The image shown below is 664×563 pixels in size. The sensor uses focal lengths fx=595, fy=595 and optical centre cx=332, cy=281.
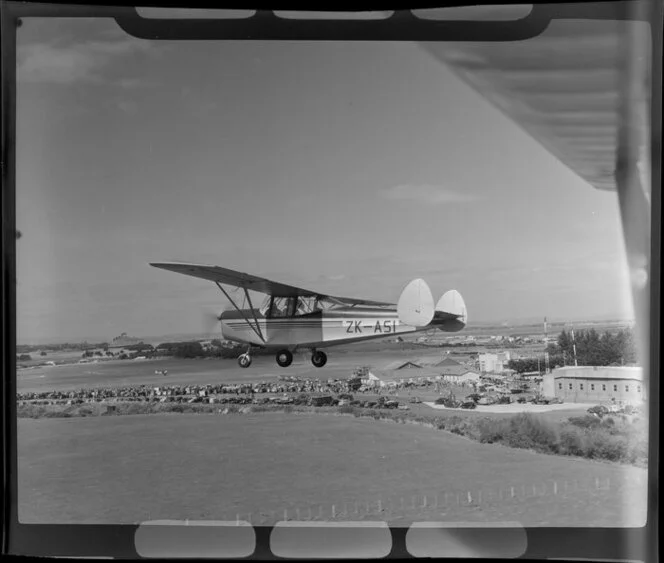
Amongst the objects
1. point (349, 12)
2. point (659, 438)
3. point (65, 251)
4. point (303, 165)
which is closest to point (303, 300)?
→ point (303, 165)

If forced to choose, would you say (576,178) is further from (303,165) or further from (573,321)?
(303,165)

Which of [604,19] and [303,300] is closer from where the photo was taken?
[604,19]

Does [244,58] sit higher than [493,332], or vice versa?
[244,58]

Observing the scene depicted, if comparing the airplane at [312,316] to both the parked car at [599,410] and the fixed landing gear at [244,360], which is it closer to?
the fixed landing gear at [244,360]

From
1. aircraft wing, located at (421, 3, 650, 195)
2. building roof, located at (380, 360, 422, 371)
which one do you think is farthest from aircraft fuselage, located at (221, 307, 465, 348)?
aircraft wing, located at (421, 3, 650, 195)

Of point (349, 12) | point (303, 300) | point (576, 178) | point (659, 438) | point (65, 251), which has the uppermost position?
point (349, 12)

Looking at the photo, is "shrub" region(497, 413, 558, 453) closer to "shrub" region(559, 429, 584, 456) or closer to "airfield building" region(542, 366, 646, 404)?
"shrub" region(559, 429, 584, 456)

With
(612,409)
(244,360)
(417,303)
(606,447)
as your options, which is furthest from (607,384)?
(244,360)

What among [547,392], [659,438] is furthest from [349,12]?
[659,438]
